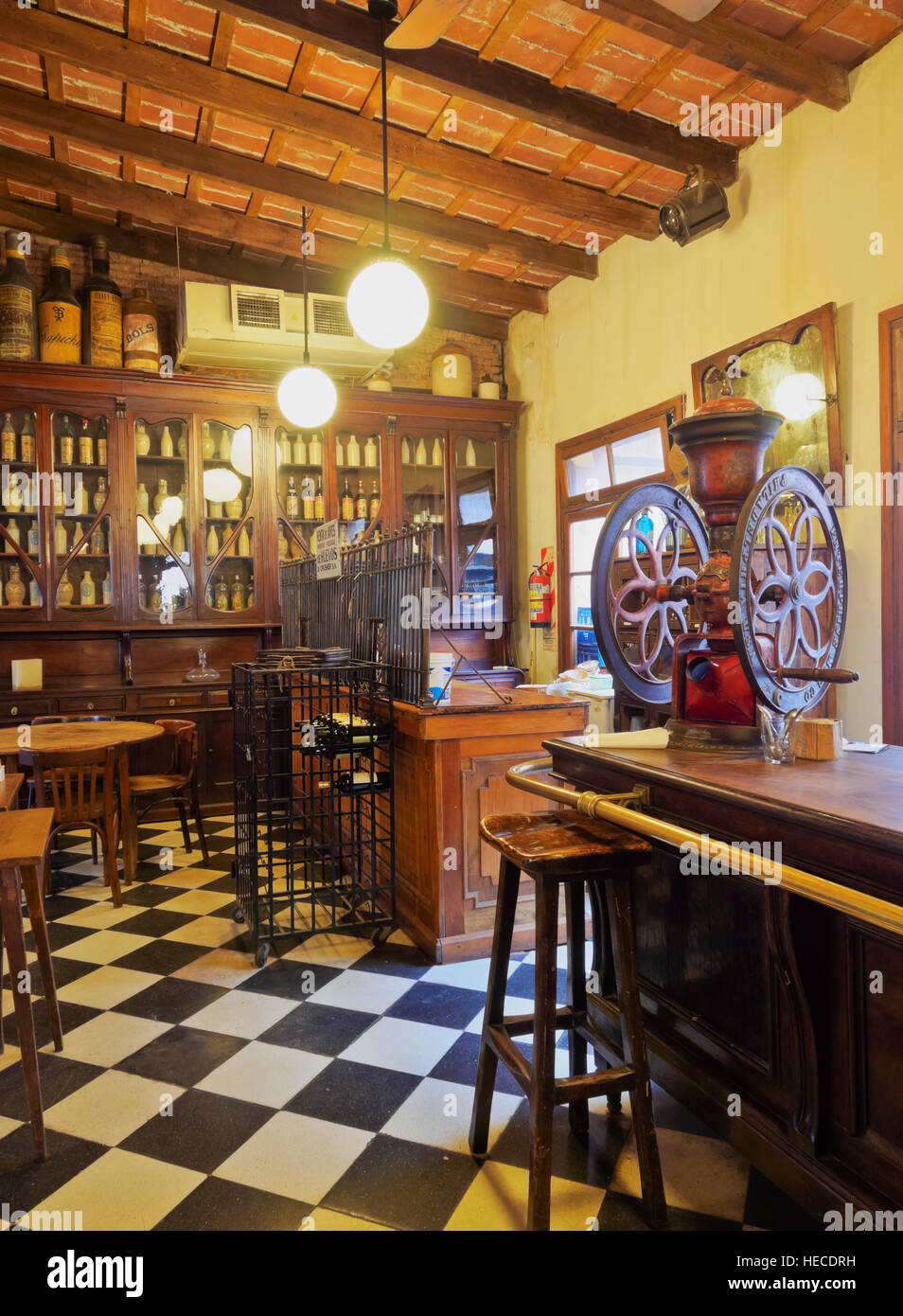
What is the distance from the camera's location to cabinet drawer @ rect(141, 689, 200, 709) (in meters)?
5.57

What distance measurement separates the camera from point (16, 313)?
5.38 metres

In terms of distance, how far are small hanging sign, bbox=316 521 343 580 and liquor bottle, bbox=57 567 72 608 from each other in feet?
7.28

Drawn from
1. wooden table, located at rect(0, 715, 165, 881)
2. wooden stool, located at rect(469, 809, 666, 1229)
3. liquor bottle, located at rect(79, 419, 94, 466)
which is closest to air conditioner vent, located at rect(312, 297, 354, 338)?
liquor bottle, located at rect(79, 419, 94, 466)

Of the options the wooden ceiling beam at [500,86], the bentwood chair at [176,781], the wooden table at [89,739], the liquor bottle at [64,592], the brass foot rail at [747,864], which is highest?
the wooden ceiling beam at [500,86]

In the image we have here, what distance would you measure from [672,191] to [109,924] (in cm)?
484

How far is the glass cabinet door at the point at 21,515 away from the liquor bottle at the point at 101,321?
609mm

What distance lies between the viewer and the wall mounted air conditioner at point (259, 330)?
18.6ft

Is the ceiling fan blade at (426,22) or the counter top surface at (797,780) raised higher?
the ceiling fan blade at (426,22)

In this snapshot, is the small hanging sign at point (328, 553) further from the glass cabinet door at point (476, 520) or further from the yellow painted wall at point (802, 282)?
the glass cabinet door at point (476, 520)

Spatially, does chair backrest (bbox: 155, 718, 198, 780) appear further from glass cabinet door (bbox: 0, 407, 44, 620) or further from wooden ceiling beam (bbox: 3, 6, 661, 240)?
wooden ceiling beam (bbox: 3, 6, 661, 240)

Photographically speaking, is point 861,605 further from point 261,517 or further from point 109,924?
point 261,517

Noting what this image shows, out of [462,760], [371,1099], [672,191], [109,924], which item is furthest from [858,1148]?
[672,191]

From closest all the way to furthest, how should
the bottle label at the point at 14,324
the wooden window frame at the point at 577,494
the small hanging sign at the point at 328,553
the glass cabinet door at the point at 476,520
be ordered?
the small hanging sign at the point at 328,553 → the wooden window frame at the point at 577,494 → the bottle label at the point at 14,324 → the glass cabinet door at the point at 476,520

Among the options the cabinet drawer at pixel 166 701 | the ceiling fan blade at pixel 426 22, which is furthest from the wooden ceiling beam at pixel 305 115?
the cabinet drawer at pixel 166 701
